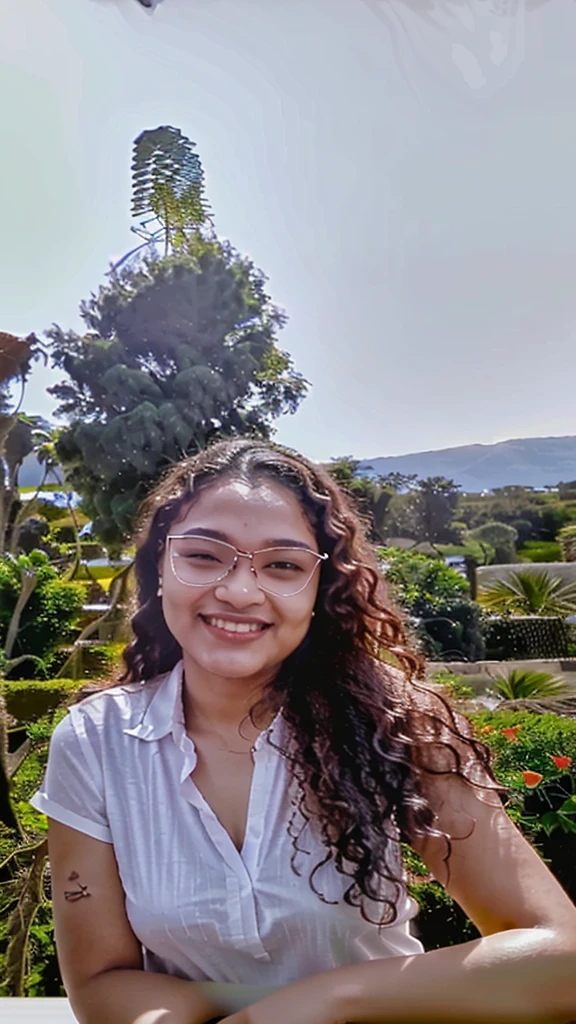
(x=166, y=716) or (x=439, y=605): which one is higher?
(x=439, y=605)

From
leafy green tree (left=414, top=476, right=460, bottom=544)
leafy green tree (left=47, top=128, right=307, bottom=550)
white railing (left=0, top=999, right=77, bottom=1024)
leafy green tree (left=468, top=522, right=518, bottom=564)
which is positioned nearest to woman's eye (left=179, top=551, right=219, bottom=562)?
leafy green tree (left=47, top=128, right=307, bottom=550)

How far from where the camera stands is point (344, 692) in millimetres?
1270

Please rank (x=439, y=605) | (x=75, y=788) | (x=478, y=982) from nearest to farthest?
1. (x=478, y=982)
2. (x=75, y=788)
3. (x=439, y=605)

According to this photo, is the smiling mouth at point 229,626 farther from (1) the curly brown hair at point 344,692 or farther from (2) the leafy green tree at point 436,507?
(2) the leafy green tree at point 436,507

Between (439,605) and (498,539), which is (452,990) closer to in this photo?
(439,605)

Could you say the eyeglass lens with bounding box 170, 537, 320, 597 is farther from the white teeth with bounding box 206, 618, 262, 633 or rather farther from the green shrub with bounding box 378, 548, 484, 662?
the green shrub with bounding box 378, 548, 484, 662

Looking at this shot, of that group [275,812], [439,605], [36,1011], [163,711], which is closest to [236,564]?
[163,711]

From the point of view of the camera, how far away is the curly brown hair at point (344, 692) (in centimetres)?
116

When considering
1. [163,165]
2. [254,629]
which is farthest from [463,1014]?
[163,165]

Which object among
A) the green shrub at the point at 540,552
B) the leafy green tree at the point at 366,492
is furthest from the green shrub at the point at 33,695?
the green shrub at the point at 540,552

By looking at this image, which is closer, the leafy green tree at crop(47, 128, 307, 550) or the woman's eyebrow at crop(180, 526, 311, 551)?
the woman's eyebrow at crop(180, 526, 311, 551)

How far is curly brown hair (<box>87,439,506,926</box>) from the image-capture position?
1.16m

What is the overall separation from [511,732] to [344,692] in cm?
60

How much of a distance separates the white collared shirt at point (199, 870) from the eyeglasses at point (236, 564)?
283 mm
